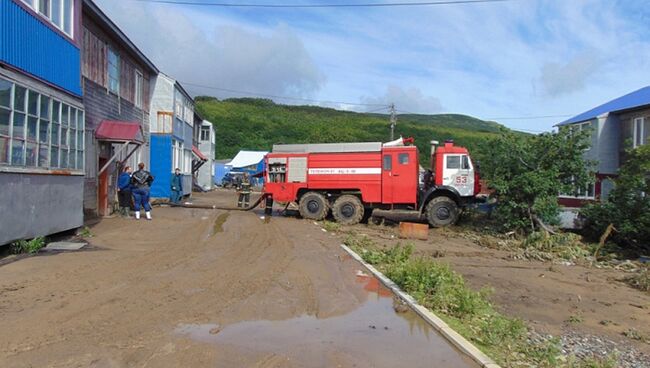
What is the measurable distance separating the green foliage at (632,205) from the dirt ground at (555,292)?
3.70 m

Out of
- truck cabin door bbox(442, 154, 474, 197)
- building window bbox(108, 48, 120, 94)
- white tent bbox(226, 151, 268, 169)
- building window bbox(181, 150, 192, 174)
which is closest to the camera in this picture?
truck cabin door bbox(442, 154, 474, 197)

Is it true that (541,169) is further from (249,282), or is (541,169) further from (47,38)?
(47,38)

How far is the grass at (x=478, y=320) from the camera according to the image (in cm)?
533

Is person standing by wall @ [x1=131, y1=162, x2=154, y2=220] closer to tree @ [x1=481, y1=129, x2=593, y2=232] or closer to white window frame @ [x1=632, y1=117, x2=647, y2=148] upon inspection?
tree @ [x1=481, y1=129, x2=593, y2=232]

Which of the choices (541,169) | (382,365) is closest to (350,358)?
(382,365)

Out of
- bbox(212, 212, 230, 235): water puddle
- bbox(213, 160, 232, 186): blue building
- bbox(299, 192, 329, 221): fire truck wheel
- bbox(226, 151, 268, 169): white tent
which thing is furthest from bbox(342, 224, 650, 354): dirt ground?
bbox(213, 160, 232, 186): blue building

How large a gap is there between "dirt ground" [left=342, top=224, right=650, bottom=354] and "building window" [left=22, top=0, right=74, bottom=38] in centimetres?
969

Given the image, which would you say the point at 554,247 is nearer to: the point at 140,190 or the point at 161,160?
the point at 140,190

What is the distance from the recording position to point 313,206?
19938 mm

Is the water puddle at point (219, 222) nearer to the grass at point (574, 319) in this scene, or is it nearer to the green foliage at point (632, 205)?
the grass at point (574, 319)

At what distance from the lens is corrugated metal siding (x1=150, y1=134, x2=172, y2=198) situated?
81.9 ft

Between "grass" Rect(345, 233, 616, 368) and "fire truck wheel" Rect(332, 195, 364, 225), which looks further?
"fire truck wheel" Rect(332, 195, 364, 225)

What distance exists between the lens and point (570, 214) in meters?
19.5

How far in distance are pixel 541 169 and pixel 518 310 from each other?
10.5m
